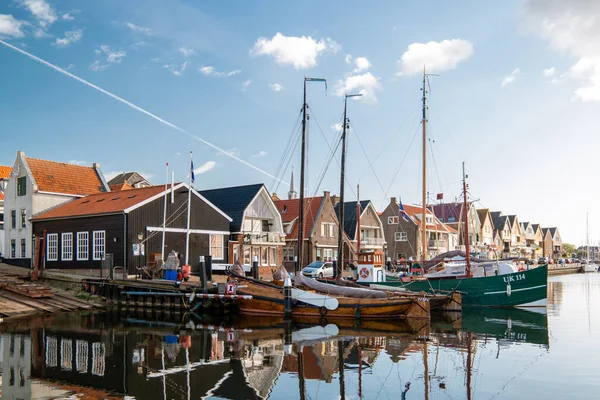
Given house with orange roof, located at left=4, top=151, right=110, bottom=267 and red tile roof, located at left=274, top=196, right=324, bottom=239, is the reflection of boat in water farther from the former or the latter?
house with orange roof, located at left=4, top=151, right=110, bottom=267

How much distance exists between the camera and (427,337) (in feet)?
75.5

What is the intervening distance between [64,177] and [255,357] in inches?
1371

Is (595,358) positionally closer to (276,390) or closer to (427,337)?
(427,337)

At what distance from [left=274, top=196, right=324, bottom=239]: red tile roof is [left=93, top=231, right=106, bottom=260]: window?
21.6 m

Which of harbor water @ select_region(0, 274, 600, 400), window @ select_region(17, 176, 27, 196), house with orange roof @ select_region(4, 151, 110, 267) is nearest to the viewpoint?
harbor water @ select_region(0, 274, 600, 400)

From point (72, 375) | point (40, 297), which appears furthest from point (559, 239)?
point (72, 375)

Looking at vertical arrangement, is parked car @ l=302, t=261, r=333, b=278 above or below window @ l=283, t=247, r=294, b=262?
below

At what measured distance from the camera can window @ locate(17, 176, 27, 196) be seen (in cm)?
4536

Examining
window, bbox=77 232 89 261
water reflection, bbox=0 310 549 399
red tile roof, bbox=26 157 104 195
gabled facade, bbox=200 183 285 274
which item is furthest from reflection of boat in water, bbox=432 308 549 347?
red tile roof, bbox=26 157 104 195

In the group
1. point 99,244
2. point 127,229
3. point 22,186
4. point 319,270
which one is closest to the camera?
point 127,229

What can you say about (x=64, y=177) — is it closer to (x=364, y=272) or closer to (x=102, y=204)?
(x=102, y=204)

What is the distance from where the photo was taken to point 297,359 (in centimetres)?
1834

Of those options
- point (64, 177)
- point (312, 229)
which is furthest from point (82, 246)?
point (312, 229)

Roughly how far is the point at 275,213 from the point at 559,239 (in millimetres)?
122167
